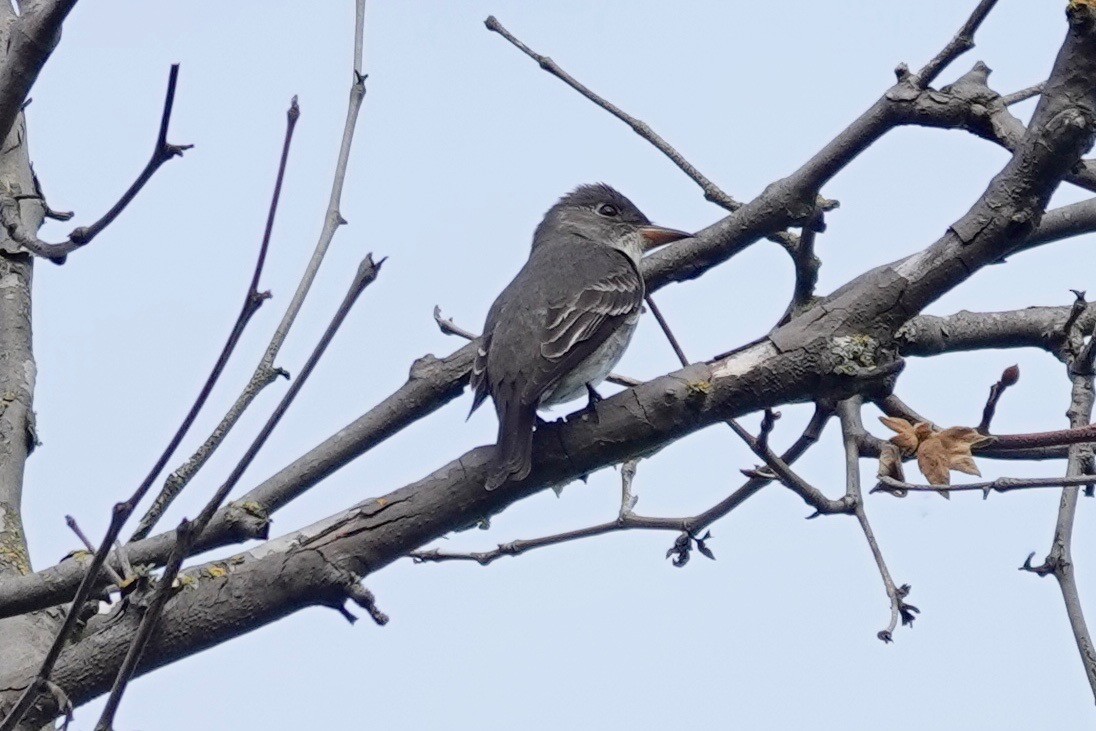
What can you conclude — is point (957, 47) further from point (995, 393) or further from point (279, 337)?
point (279, 337)

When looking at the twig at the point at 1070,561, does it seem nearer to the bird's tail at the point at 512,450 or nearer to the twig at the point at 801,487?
the twig at the point at 801,487

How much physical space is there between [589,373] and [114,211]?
2.51m

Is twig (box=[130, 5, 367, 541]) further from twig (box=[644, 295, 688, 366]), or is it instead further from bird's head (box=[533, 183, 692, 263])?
bird's head (box=[533, 183, 692, 263])

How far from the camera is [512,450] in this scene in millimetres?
3922

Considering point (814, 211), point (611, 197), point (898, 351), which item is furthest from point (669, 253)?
point (611, 197)

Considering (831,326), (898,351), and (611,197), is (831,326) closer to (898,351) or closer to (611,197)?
(898,351)

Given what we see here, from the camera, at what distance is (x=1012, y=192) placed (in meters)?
3.44

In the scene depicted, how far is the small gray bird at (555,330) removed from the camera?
5074 millimetres

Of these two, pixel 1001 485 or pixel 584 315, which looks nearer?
pixel 1001 485

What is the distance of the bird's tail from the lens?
12.3 ft

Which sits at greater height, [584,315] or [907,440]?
[584,315]

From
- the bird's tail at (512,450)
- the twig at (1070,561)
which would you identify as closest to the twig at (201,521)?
the bird's tail at (512,450)

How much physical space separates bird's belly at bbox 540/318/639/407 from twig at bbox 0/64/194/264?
2.04m

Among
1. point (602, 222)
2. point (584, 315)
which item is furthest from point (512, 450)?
point (602, 222)
